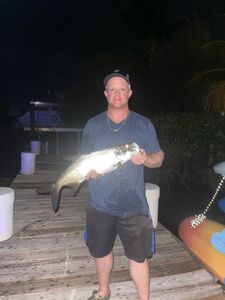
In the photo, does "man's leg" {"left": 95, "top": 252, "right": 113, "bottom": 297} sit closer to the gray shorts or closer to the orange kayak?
the gray shorts

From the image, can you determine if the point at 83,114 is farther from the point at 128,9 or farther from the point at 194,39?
the point at 194,39

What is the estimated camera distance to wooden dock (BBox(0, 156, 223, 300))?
3.72m

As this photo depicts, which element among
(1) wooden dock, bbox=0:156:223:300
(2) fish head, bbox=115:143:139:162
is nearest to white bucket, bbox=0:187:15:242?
(1) wooden dock, bbox=0:156:223:300

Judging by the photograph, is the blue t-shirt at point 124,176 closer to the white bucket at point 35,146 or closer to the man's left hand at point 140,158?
the man's left hand at point 140,158

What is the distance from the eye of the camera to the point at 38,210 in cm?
664

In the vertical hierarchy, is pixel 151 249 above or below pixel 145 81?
below

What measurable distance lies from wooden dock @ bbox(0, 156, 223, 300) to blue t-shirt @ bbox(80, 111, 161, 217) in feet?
4.48

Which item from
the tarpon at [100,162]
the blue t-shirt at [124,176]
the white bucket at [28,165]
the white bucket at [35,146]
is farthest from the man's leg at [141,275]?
the white bucket at [35,146]

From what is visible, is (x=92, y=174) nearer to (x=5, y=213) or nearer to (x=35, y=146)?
(x=5, y=213)

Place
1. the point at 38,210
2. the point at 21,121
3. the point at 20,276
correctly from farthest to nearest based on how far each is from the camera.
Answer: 1. the point at 21,121
2. the point at 38,210
3. the point at 20,276

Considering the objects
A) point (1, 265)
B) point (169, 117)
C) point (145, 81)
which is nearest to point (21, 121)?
point (145, 81)

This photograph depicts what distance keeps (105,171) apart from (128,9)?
20.2 m

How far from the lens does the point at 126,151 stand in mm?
2645

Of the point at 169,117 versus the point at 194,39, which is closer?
the point at 169,117
